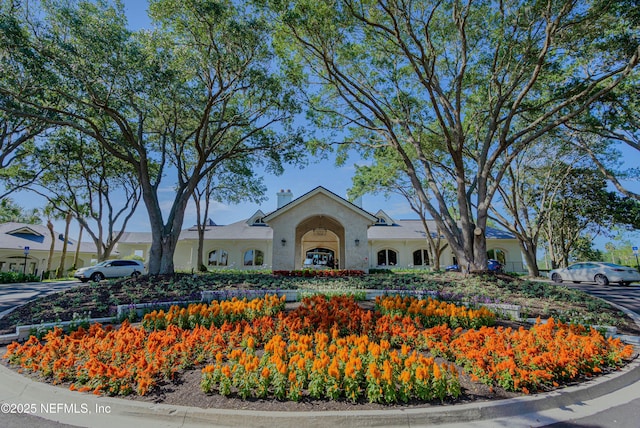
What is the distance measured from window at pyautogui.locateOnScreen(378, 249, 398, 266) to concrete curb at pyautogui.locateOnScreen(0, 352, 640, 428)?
2296 cm

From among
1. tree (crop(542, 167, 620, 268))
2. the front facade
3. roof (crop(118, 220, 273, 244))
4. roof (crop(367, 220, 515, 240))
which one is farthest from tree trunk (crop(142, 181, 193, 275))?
tree (crop(542, 167, 620, 268))

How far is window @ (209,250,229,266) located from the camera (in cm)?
2553

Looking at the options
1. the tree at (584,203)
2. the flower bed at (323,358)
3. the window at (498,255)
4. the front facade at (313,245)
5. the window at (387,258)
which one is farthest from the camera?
the window at (498,255)

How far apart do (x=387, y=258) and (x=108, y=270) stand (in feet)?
68.0

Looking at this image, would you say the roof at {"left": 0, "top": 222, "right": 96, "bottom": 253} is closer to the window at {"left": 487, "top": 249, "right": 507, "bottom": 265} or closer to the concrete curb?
the concrete curb

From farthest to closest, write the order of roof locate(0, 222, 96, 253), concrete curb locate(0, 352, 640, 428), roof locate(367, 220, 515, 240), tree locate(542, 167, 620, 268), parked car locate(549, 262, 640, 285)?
roof locate(0, 222, 96, 253) < roof locate(367, 220, 515, 240) < tree locate(542, 167, 620, 268) < parked car locate(549, 262, 640, 285) < concrete curb locate(0, 352, 640, 428)

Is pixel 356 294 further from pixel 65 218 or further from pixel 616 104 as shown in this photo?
pixel 65 218

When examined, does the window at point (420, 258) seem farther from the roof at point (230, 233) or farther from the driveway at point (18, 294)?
the driveway at point (18, 294)

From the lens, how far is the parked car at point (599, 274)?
53.3ft

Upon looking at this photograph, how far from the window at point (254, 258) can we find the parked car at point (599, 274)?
21.1 metres

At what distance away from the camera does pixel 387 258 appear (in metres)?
26.6

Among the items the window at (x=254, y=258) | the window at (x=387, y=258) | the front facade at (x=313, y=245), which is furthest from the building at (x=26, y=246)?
the window at (x=387, y=258)

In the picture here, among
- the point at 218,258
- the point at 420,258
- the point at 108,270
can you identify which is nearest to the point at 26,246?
the point at 108,270

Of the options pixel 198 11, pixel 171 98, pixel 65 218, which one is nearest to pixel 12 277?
pixel 65 218
